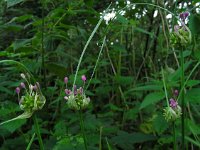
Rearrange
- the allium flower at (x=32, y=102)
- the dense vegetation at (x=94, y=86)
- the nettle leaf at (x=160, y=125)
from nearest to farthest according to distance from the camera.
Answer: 1. the allium flower at (x=32, y=102)
2. the dense vegetation at (x=94, y=86)
3. the nettle leaf at (x=160, y=125)

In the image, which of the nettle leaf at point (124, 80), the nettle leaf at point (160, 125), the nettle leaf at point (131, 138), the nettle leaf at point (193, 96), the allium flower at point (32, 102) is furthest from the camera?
the nettle leaf at point (124, 80)

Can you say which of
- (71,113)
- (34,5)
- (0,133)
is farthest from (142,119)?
(34,5)

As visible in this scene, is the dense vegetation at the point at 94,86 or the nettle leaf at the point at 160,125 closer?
the dense vegetation at the point at 94,86

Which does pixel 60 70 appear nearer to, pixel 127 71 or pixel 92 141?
pixel 92 141

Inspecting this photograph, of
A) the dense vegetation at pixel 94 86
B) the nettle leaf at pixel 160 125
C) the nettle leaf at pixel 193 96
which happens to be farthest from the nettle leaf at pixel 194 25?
the nettle leaf at pixel 160 125

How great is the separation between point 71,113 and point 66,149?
380mm

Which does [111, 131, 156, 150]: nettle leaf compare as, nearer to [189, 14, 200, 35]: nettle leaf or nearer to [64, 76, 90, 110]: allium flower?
[189, 14, 200, 35]: nettle leaf

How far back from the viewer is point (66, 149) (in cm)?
103

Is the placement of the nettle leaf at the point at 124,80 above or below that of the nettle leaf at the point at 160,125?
above

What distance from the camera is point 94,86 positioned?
5.29 feet

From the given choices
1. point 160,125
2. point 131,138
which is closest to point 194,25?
point 160,125

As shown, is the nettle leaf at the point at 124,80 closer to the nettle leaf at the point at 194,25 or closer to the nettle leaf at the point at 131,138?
the nettle leaf at the point at 131,138

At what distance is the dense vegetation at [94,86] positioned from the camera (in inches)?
28.5

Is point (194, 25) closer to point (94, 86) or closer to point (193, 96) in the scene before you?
point (193, 96)
